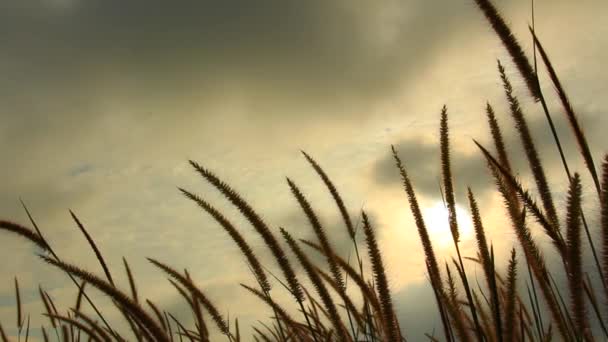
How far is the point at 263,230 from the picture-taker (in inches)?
123

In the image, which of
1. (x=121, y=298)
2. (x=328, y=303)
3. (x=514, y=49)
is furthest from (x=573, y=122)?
(x=121, y=298)

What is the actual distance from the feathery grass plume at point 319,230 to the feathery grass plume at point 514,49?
52.0 inches

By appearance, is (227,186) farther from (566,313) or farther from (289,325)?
(566,313)

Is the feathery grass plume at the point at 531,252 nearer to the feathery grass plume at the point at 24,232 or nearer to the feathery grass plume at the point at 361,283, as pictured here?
the feathery grass plume at the point at 361,283

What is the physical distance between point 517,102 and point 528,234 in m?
0.73

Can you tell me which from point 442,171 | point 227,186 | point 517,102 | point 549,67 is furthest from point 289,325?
point 549,67

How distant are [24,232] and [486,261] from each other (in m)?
2.33

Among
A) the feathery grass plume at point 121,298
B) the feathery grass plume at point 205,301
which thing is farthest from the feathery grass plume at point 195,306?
the feathery grass plume at point 121,298

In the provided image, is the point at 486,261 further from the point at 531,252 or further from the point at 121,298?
the point at 121,298

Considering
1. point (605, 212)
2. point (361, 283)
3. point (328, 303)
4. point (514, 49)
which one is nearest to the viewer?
point (605, 212)

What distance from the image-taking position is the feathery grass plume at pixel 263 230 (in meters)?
3.08

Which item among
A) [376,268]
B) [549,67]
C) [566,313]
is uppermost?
[549,67]

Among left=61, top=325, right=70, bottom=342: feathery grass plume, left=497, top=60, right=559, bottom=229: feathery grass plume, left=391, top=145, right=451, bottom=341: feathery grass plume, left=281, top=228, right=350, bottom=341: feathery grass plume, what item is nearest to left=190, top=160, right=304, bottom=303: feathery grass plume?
left=281, top=228, right=350, bottom=341: feathery grass plume

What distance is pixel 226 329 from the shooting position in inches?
150
